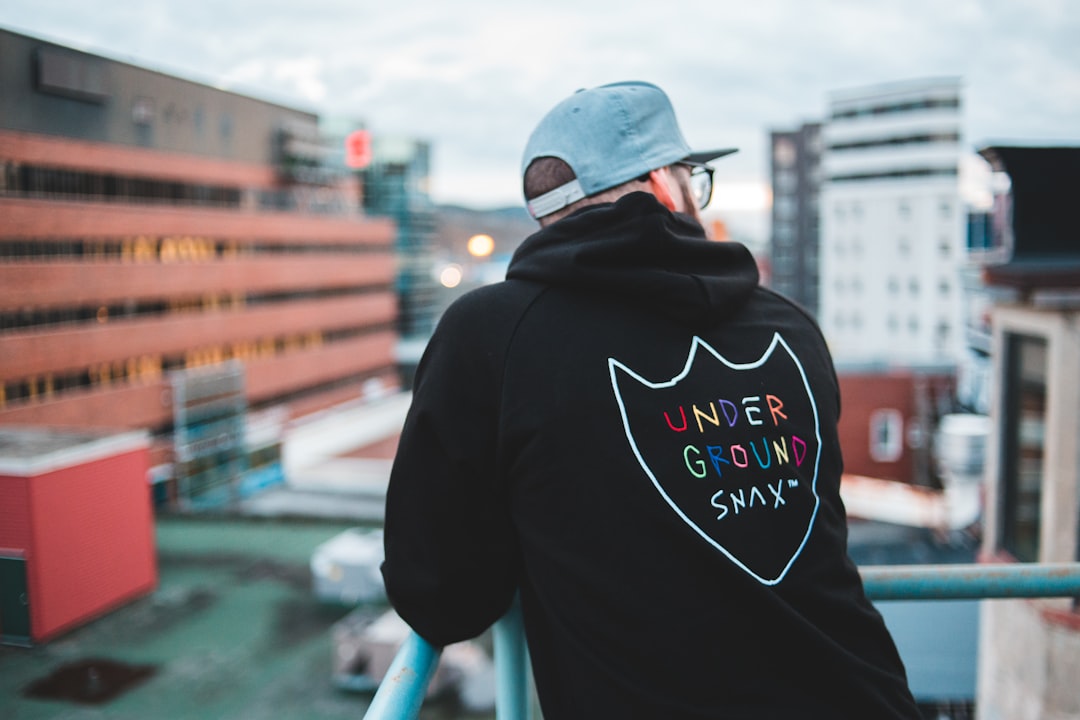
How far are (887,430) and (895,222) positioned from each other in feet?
63.4

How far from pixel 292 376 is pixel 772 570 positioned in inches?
1257

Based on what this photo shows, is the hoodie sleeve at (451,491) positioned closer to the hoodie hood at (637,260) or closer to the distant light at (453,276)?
the hoodie hood at (637,260)

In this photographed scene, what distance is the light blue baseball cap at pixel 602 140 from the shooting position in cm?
121

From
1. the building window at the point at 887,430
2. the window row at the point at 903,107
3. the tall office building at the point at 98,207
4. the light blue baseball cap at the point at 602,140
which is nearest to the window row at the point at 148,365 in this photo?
the tall office building at the point at 98,207

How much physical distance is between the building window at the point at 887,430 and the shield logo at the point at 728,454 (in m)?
21.6

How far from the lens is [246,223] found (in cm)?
2388

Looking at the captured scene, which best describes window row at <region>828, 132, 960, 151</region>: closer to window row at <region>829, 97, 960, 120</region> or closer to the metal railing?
window row at <region>829, 97, 960, 120</region>

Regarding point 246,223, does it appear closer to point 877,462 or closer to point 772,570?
point 877,462

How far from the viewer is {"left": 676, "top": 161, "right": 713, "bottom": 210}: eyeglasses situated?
4.46 feet

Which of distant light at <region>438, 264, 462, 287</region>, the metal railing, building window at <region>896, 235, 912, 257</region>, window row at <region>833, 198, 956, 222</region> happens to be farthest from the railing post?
window row at <region>833, 198, 956, 222</region>

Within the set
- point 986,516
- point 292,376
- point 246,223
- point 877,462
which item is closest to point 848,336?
point 877,462

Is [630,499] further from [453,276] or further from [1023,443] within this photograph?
[453,276]

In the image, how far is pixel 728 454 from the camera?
103 centimetres

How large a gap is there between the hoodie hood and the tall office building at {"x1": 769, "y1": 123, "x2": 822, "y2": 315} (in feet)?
146
